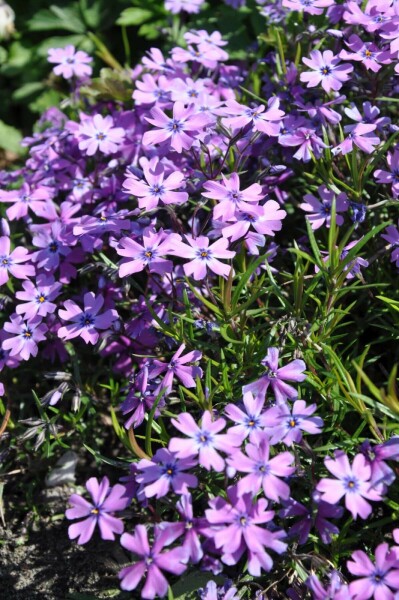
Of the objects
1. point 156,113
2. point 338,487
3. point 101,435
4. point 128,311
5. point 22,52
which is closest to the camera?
point 338,487

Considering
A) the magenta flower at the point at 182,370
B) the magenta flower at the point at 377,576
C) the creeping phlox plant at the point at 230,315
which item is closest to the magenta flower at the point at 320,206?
the creeping phlox plant at the point at 230,315

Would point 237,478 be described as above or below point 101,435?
above

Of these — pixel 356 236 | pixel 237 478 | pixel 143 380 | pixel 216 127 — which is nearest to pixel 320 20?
pixel 216 127

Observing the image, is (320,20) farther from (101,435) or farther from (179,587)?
(179,587)

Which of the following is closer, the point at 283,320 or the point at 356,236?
the point at 283,320

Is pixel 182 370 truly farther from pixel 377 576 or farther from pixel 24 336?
pixel 377 576

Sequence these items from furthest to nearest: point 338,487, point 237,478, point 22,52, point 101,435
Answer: point 22,52, point 101,435, point 237,478, point 338,487
